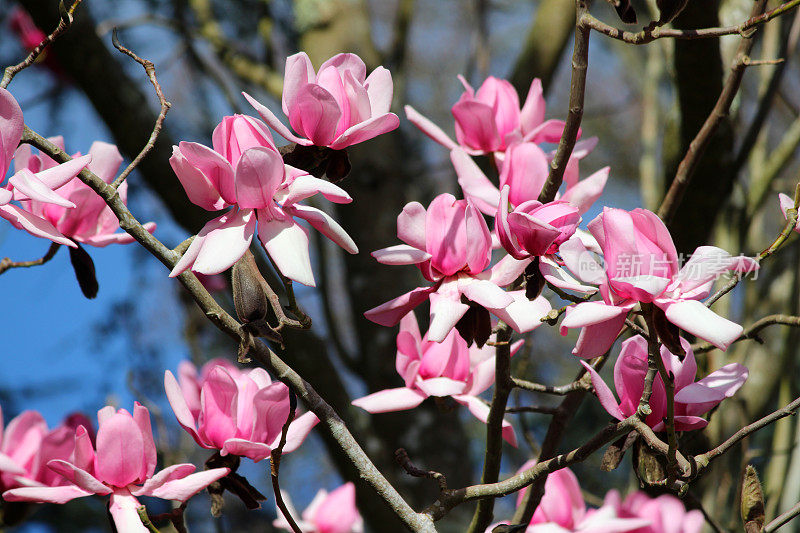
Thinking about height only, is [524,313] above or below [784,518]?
above

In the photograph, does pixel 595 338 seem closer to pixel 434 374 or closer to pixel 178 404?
pixel 434 374

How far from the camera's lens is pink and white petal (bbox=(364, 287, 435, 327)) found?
511 millimetres

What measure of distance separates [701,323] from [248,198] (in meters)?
0.28

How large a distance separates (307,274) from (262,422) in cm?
17

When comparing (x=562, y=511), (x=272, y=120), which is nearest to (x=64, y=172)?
(x=272, y=120)

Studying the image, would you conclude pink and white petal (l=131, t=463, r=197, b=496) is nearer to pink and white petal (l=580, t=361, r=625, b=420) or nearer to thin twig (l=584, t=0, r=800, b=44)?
pink and white petal (l=580, t=361, r=625, b=420)

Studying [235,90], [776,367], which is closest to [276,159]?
[776,367]

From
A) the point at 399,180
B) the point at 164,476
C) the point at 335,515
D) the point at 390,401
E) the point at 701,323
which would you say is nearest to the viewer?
the point at 701,323

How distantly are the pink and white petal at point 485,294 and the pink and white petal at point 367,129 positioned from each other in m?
0.12

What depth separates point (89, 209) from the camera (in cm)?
58

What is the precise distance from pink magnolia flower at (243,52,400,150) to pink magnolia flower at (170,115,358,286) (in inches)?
1.3

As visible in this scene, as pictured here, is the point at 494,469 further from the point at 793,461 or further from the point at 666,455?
the point at 793,461

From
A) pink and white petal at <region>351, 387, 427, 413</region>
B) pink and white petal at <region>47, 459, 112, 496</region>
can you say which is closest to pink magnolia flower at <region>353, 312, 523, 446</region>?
pink and white petal at <region>351, 387, 427, 413</region>

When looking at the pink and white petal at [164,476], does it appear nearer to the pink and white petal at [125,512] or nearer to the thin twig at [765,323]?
the pink and white petal at [125,512]
